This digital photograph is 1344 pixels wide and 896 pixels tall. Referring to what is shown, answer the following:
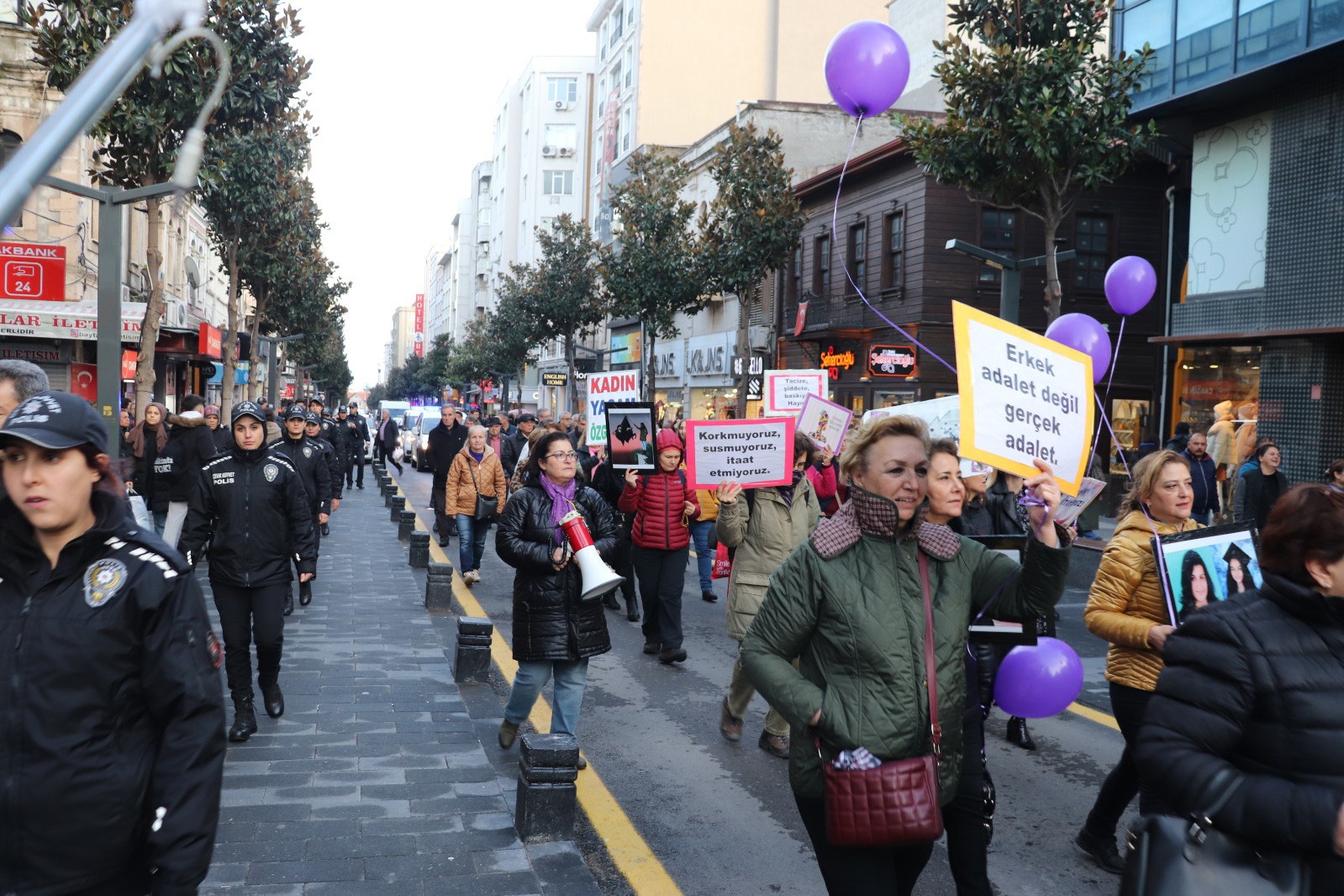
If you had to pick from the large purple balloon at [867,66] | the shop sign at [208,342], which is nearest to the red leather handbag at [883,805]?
the large purple balloon at [867,66]

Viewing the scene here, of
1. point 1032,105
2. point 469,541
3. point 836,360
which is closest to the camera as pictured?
point 469,541

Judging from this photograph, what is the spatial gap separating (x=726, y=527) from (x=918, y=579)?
365 centimetres

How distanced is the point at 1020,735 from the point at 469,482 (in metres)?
7.28

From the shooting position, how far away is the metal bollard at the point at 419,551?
44.7 feet

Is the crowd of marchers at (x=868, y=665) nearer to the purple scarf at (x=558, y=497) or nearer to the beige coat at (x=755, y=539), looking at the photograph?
the beige coat at (x=755, y=539)

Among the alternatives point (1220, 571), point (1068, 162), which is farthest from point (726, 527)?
point (1068, 162)

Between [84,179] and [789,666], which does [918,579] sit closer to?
[789,666]

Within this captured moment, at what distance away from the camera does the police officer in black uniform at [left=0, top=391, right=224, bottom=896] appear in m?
2.54

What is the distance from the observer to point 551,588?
5.88 m

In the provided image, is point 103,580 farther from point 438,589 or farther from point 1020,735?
point 438,589

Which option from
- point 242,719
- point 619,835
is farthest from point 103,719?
point 242,719

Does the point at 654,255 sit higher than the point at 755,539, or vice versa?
the point at 654,255

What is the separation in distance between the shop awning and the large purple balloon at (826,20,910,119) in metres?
18.7

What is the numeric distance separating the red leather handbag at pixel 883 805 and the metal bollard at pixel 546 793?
211 centimetres
